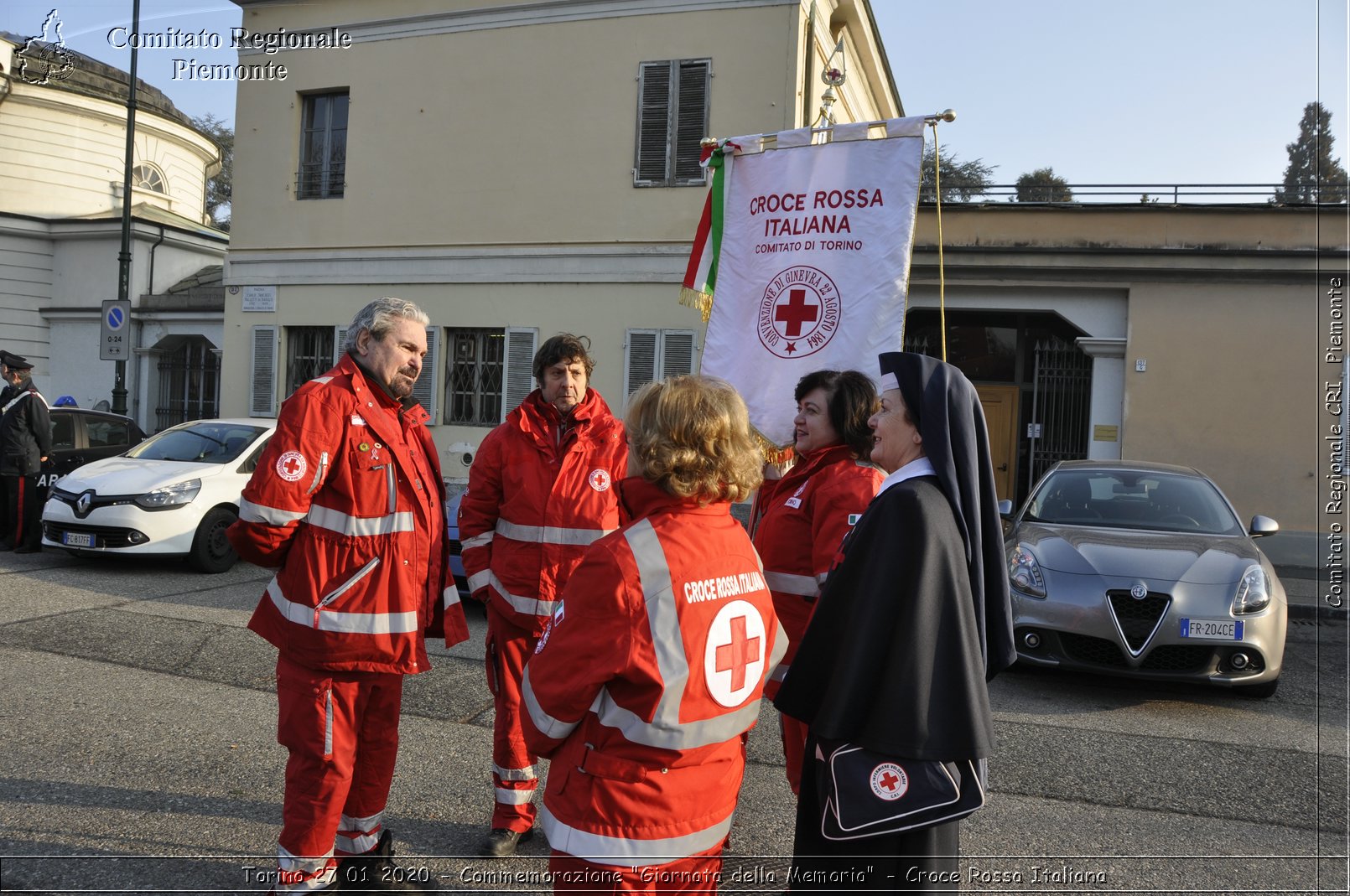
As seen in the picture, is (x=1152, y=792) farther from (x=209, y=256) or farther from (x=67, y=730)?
(x=209, y=256)

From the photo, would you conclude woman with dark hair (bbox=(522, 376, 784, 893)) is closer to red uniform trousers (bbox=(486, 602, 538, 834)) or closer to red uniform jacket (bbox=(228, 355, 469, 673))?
red uniform jacket (bbox=(228, 355, 469, 673))

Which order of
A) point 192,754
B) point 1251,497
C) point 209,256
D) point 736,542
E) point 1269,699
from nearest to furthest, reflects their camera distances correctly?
1. point 736,542
2. point 192,754
3. point 1269,699
4. point 1251,497
5. point 209,256

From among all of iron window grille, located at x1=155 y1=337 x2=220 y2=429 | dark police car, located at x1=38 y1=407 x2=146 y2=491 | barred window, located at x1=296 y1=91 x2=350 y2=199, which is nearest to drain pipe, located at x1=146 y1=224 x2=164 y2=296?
iron window grille, located at x1=155 y1=337 x2=220 y2=429

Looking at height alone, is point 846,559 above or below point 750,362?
below

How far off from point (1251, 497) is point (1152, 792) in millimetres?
8961

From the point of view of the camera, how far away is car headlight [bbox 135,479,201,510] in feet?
29.5

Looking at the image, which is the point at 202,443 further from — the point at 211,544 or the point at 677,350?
the point at 677,350

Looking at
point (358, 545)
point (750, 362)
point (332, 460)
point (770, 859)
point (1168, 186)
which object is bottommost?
point (770, 859)

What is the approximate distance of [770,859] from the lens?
370 cm

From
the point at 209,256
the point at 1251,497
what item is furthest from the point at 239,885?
the point at 209,256

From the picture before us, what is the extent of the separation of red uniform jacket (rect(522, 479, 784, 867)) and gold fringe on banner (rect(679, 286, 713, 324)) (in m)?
3.74

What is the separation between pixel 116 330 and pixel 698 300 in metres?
12.0

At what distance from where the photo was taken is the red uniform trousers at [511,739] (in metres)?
3.64

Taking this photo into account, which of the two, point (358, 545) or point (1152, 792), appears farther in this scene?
point (1152, 792)
